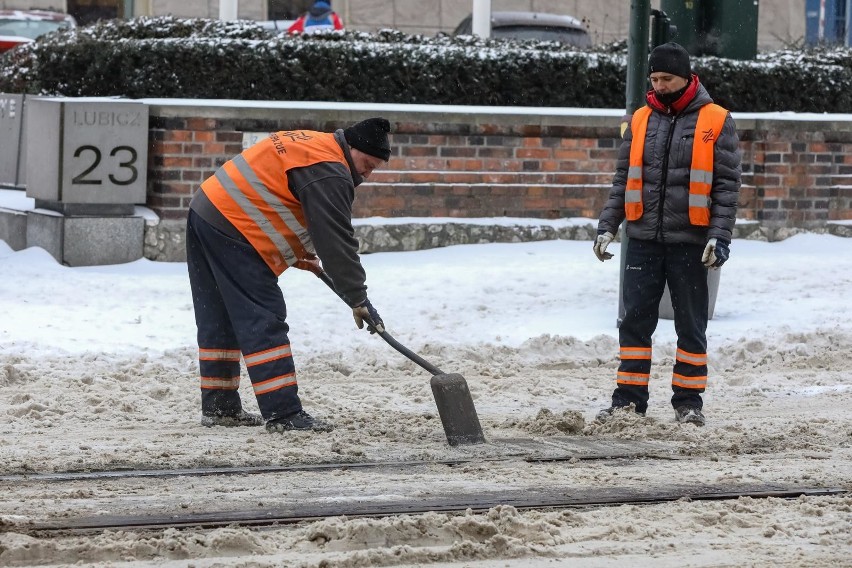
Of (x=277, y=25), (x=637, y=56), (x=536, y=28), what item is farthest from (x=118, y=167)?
(x=536, y=28)

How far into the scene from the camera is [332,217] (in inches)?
250

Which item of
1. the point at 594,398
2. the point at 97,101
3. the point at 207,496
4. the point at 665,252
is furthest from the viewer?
the point at 97,101

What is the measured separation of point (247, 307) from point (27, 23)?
17060 millimetres

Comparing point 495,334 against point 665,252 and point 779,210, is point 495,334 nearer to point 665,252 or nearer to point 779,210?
point 665,252

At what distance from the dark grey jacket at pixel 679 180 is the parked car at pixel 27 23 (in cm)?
1620

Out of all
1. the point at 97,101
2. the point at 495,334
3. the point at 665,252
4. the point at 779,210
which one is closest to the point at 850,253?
the point at 779,210

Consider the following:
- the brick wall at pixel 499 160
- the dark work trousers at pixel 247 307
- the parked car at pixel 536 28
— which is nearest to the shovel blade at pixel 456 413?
the dark work trousers at pixel 247 307

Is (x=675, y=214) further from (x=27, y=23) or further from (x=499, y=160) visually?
(x=27, y=23)

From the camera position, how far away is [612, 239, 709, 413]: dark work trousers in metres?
6.92

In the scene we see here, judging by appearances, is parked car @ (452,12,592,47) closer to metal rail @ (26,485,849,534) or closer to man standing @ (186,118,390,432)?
man standing @ (186,118,390,432)

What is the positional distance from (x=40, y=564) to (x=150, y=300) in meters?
5.17

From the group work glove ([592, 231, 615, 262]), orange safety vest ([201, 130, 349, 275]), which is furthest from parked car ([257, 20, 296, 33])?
work glove ([592, 231, 615, 262])

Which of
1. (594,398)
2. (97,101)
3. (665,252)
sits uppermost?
(97,101)

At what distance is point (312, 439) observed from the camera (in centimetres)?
641
